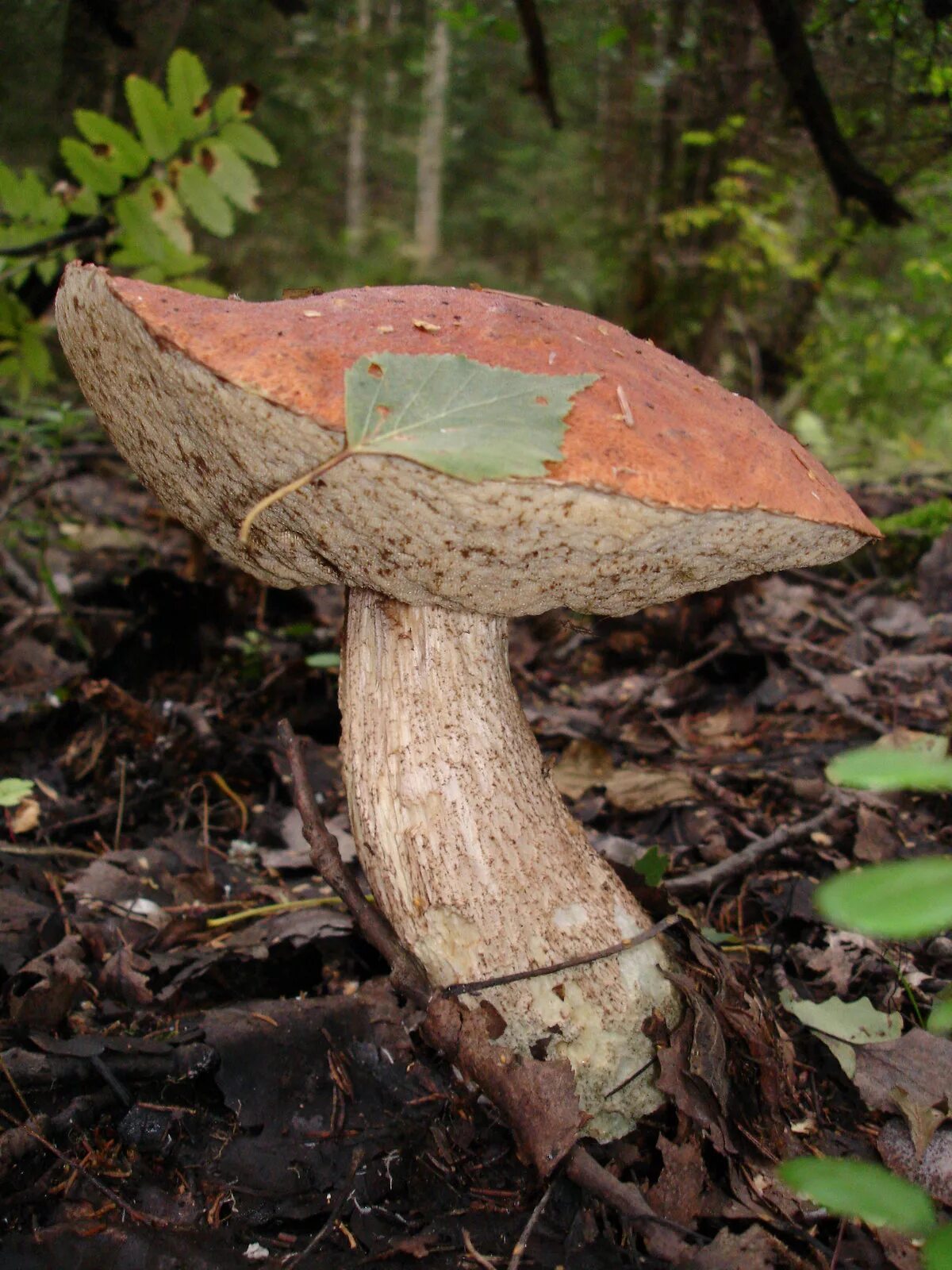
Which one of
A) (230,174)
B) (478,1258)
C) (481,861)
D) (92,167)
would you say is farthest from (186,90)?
(478,1258)

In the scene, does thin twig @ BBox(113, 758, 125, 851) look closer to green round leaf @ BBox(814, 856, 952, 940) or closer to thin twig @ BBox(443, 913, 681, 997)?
thin twig @ BBox(443, 913, 681, 997)

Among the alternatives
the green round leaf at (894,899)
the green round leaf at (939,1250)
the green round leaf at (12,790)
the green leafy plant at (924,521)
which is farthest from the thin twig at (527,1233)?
the green leafy plant at (924,521)

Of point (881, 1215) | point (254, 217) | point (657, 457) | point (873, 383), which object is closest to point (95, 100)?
point (657, 457)

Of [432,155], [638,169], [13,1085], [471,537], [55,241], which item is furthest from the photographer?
[432,155]

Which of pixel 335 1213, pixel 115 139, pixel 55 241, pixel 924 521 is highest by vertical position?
pixel 115 139

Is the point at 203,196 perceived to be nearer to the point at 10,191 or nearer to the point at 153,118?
the point at 153,118

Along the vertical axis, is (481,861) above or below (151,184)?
below

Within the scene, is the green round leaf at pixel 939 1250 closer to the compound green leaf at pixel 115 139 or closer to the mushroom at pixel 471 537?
the mushroom at pixel 471 537

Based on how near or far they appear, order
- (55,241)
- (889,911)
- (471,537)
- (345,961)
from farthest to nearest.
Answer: (55,241) → (345,961) → (471,537) → (889,911)
